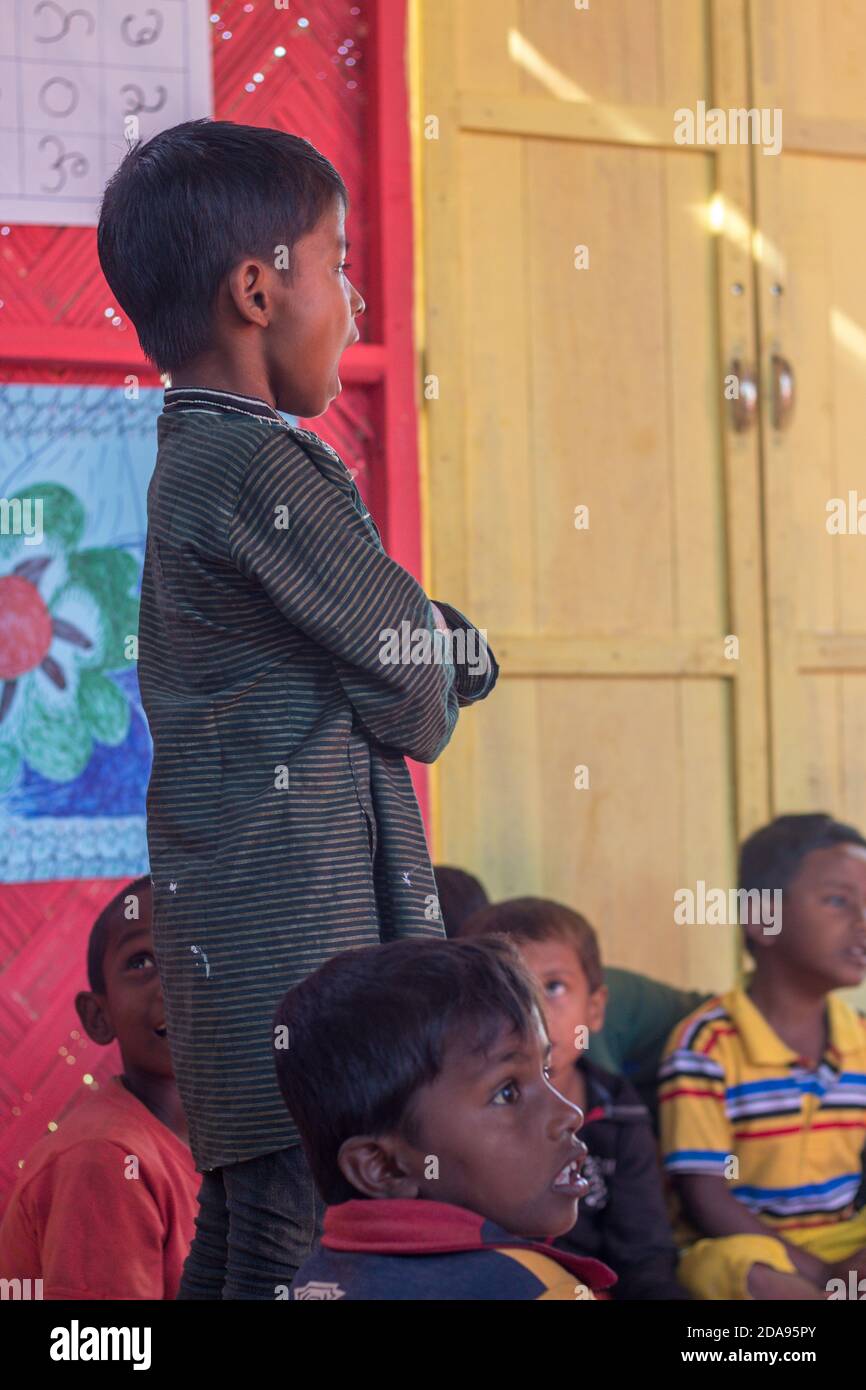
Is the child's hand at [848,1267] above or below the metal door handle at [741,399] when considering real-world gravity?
below

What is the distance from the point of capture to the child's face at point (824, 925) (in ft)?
9.21

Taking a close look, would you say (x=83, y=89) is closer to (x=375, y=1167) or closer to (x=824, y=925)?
(x=824, y=925)

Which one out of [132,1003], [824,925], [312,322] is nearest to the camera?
[312,322]

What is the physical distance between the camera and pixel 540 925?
2693 millimetres

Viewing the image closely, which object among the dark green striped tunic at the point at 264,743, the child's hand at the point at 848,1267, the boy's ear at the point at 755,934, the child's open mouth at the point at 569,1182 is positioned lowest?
the child's hand at the point at 848,1267

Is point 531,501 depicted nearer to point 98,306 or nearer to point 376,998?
point 98,306

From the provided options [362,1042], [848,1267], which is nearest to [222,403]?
[362,1042]

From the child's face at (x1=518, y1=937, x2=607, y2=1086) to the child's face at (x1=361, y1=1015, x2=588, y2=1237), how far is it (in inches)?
40.0

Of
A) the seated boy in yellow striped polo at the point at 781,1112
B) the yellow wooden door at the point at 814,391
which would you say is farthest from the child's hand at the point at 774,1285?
the yellow wooden door at the point at 814,391

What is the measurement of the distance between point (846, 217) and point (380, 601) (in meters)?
2.29

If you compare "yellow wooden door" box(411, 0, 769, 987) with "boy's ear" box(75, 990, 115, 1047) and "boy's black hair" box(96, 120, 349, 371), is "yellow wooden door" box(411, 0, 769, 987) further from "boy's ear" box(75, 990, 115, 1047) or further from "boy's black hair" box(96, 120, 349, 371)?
"boy's black hair" box(96, 120, 349, 371)

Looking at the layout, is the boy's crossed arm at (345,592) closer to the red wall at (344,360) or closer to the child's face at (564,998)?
the child's face at (564,998)

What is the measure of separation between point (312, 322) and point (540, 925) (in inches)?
51.7

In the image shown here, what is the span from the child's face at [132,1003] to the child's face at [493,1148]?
0.86 meters
